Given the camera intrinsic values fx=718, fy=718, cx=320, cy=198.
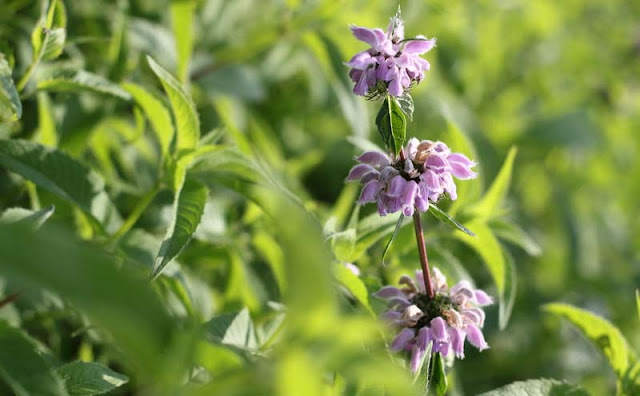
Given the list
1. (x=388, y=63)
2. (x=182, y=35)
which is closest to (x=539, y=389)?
(x=388, y=63)

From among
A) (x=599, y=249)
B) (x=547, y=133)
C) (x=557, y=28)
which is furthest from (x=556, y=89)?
(x=599, y=249)

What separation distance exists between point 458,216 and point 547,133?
1.48 m

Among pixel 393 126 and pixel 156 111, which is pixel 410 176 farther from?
pixel 156 111

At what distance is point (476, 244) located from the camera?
128 cm

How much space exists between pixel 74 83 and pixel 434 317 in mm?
658

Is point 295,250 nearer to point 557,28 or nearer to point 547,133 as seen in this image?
point 547,133

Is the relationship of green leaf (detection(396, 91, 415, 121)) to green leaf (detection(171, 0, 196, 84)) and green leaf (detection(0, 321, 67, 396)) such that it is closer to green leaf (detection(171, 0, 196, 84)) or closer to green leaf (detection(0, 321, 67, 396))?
green leaf (detection(0, 321, 67, 396))

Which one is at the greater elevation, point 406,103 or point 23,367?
point 406,103

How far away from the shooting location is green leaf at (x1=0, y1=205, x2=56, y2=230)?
2.83 feet

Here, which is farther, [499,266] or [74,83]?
[499,266]

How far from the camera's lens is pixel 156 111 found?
1.17 meters

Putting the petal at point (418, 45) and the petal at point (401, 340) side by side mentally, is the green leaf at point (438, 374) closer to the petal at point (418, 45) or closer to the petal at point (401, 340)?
the petal at point (401, 340)

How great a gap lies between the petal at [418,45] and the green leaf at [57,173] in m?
0.54

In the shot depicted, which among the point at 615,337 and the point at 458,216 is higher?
the point at 458,216
